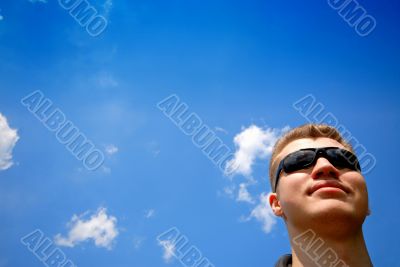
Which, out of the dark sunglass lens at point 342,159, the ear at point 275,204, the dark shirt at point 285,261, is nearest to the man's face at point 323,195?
the dark sunglass lens at point 342,159

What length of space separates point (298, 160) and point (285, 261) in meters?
1.54

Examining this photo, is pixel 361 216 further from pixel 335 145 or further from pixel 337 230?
pixel 335 145

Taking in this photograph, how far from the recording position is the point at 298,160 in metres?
4.79

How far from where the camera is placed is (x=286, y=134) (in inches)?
226

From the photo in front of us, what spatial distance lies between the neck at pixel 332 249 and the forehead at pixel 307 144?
1420 millimetres

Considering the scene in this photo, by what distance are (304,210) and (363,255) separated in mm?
953

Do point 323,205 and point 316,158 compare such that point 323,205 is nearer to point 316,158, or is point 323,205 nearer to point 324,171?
point 324,171

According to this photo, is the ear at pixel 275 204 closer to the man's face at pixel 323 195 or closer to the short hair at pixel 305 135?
the short hair at pixel 305 135

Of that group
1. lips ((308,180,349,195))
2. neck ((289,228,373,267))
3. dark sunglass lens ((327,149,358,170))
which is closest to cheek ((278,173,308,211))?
lips ((308,180,349,195))

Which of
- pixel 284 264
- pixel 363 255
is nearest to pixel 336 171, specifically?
pixel 363 255

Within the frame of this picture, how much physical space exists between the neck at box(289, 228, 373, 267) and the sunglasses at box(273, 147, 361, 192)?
0.97 m

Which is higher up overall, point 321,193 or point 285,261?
point 321,193

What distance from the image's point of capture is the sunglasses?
15.5ft

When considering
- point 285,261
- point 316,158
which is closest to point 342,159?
point 316,158
